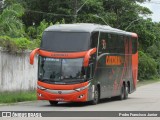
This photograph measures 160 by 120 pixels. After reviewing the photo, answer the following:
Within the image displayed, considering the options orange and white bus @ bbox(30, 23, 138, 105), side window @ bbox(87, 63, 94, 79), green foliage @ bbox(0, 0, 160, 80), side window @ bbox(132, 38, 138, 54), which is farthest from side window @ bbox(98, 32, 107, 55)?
green foliage @ bbox(0, 0, 160, 80)

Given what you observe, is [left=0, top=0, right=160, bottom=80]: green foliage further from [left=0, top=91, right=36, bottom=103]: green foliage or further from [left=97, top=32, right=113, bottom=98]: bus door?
[left=97, top=32, right=113, bottom=98]: bus door

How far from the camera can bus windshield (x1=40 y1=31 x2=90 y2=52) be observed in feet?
77.5

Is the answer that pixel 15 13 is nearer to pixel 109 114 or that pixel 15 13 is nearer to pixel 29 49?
pixel 29 49

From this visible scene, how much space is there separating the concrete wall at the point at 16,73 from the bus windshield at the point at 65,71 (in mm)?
5372

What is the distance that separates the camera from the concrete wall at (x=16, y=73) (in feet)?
93.1

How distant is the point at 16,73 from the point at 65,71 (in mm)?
7157

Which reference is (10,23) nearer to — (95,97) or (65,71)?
(95,97)

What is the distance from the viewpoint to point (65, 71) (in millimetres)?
23484

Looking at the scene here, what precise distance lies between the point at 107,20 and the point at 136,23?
5489 millimetres

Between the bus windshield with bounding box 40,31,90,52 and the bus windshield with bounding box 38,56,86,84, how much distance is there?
0.55 m

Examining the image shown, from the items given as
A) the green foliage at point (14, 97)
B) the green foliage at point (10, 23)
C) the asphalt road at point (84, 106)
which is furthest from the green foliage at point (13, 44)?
the asphalt road at point (84, 106)

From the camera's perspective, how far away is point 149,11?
71438 millimetres

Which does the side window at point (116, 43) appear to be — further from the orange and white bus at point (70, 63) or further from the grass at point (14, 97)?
the grass at point (14, 97)

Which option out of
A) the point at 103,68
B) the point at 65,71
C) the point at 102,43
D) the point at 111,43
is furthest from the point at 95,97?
the point at 111,43
